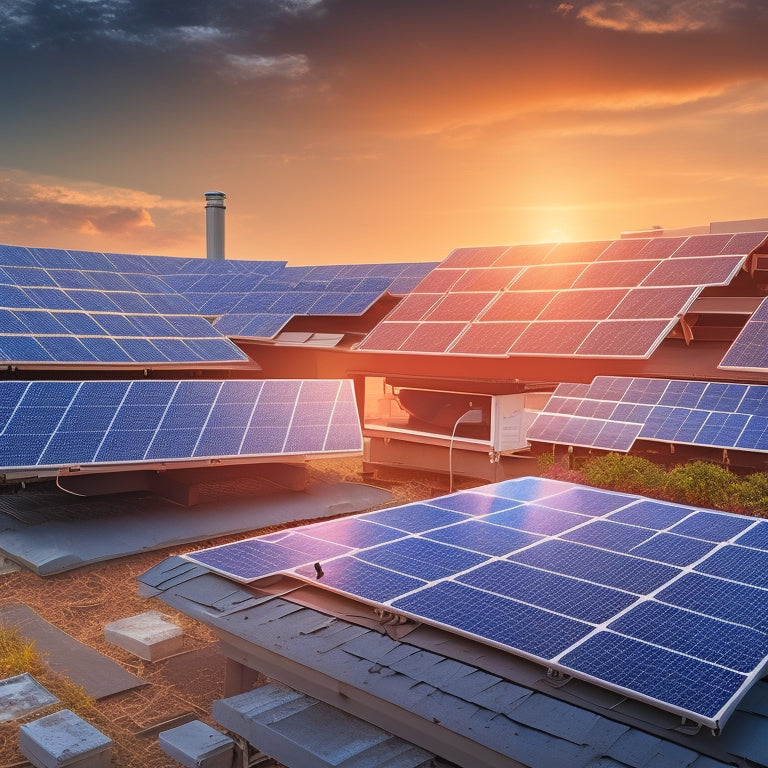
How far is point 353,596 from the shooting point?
8.12m

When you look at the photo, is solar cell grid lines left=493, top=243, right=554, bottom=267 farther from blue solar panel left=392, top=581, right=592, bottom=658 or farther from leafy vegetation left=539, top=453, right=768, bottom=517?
blue solar panel left=392, top=581, right=592, bottom=658

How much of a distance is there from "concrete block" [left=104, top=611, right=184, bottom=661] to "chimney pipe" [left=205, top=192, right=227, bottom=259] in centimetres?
3928

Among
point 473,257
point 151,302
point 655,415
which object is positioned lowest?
point 655,415

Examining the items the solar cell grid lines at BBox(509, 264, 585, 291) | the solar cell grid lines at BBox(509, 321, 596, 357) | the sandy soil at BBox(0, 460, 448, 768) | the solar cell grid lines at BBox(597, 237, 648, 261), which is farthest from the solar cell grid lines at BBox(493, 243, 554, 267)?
the sandy soil at BBox(0, 460, 448, 768)

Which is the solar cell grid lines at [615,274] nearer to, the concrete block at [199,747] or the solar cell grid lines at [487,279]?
the solar cell grid lines at [487,279]

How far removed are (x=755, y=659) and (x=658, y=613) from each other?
101 cm

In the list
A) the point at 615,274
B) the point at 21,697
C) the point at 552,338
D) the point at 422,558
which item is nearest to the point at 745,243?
the point at 615,274

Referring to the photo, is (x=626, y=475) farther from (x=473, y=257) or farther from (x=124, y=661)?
(x=473, y=257)

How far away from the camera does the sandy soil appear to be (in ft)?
31.9

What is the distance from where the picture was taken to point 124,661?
1205cm

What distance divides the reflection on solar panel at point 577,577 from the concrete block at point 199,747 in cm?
170

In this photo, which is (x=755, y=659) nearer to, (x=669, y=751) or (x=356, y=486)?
(x=669, y=751)

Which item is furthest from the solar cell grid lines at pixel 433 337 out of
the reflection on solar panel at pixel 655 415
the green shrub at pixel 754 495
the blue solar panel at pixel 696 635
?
the blue solar panel at pixel 696 635

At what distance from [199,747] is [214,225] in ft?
146
